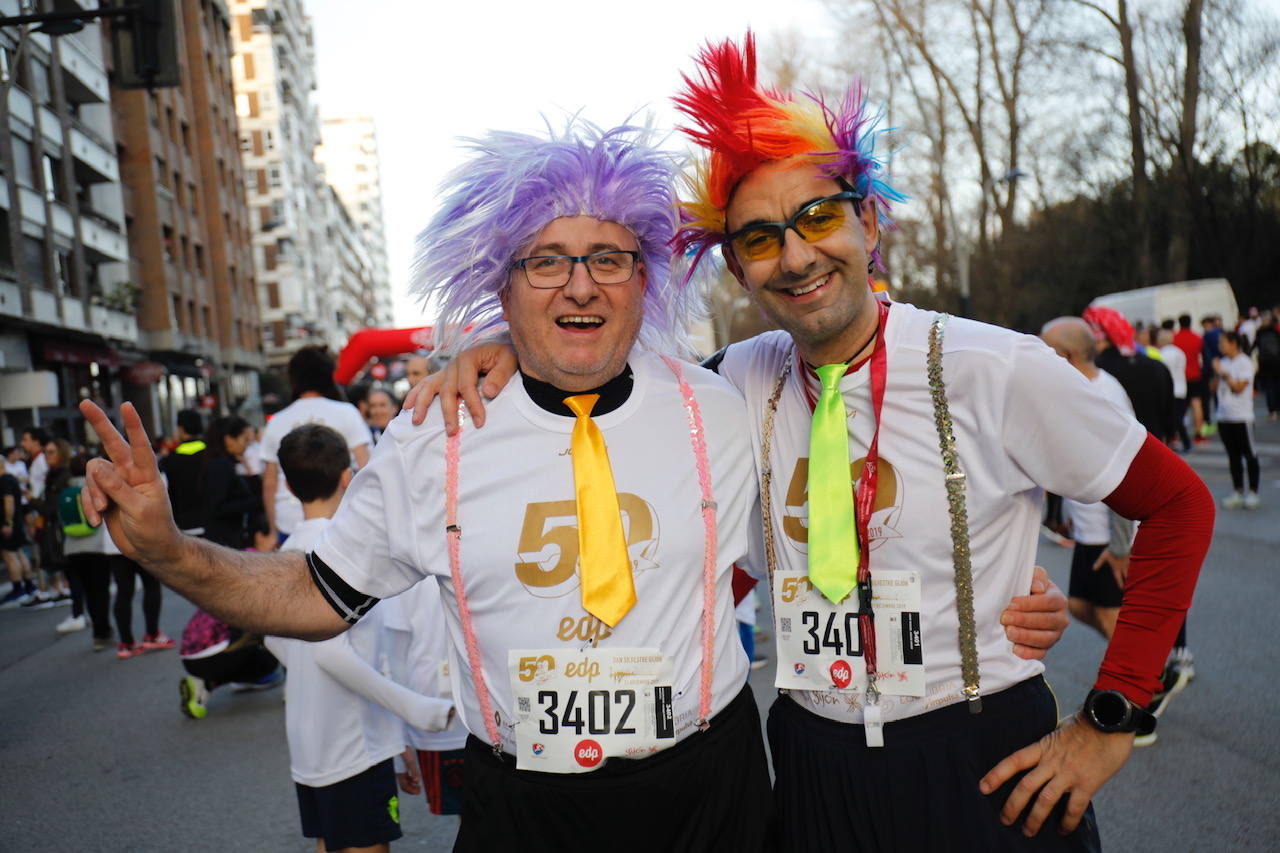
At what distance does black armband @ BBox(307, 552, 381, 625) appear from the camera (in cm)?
229

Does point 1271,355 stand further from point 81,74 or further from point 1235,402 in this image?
point 81,74

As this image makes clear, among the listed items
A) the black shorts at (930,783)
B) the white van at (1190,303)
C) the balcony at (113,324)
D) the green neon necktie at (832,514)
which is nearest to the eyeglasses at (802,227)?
the green neon necktie at (832,514)

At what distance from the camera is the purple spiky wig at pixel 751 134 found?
226cm

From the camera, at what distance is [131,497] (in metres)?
1.99

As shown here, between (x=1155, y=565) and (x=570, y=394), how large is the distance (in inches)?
49.6

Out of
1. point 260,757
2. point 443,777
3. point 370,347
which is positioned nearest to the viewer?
point 443,777

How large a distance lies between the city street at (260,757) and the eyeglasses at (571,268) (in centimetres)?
271

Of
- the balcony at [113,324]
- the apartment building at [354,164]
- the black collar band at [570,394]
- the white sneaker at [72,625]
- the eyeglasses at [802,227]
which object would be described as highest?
the apartment building at [354,164]

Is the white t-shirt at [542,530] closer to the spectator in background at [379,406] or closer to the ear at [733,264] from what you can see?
the ear at [733,264]

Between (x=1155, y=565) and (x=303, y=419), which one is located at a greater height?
(x=303, y=419)

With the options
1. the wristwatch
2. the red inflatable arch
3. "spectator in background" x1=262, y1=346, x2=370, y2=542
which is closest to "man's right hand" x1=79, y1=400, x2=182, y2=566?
the wristwatch

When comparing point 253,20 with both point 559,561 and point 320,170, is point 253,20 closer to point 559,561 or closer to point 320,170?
point 320,170

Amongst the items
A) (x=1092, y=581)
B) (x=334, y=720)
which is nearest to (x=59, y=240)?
(x=334, y=720)

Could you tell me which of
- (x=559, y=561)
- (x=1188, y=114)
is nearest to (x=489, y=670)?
(x=559, y=561)
